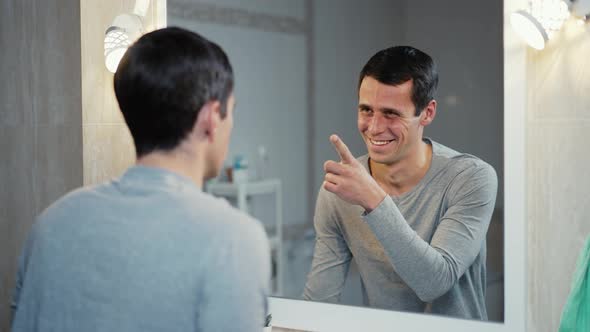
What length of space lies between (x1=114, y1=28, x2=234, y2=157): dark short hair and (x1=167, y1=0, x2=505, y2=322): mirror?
2.00ft

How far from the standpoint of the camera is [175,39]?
2.59 ft

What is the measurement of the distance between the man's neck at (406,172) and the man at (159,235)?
0.57 metres

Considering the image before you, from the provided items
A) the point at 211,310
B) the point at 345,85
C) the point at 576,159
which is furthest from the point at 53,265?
the point at 576,159

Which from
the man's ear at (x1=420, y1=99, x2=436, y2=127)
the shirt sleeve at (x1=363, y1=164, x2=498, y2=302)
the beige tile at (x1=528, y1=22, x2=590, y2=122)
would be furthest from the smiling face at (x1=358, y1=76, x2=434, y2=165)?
the beige tile at (x1=528, y1=22, x2=590, y2=122)

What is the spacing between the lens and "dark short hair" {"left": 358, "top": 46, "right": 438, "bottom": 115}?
4.23 ft

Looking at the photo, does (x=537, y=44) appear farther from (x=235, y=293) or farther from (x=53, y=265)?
(x=53, y=265)

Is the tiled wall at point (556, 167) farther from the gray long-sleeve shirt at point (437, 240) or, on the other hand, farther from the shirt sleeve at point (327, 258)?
the shirt sleeve at point (327, 258)

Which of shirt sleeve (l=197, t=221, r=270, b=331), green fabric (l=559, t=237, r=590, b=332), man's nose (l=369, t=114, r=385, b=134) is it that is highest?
man's nose (l=369, t=114, r=385, b=134)

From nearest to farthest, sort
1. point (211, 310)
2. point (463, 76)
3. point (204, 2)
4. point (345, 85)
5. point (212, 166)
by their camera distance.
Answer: point (211, 310)
point (212, 166)
point (463, 76)
point (345, 85)
point (204, 2)

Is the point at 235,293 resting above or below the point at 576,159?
→ below

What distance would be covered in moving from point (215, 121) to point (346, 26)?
25.9 inches

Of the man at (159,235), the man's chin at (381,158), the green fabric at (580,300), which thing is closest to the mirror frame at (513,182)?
the green fabric at (580,300)

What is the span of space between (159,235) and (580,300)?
76cm

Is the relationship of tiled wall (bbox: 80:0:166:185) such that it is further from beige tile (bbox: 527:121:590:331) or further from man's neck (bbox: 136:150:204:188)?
beige tile (bbox: 527:121:590:331)
